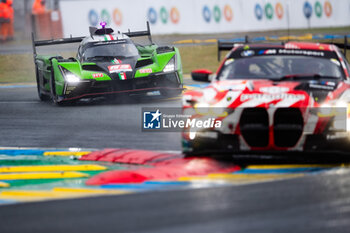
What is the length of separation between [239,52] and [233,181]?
7.81ft

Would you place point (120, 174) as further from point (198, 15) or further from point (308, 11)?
point (308, 11)

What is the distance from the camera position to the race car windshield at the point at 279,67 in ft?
27.0

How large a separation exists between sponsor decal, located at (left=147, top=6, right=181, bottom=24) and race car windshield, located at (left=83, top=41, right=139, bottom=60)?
19.0 metres

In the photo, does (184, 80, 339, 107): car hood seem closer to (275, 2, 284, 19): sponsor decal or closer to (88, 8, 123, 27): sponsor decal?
(88, 8, 123, 27): sponsor decal

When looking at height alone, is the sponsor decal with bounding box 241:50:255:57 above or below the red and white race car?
above

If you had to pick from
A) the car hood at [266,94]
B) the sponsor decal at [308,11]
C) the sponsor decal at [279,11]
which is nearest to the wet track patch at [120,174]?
the car hood at [266,94]

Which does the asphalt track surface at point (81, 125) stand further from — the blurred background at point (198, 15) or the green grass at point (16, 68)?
the blurred background at point (198, 15)

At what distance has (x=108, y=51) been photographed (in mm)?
15062

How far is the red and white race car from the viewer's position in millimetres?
7133

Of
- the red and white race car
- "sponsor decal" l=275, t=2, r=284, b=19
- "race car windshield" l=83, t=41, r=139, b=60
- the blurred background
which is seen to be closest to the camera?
the red and white race car

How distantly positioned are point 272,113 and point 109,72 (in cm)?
739

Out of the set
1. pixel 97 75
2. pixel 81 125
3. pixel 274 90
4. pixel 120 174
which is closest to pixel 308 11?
pixel 97 75

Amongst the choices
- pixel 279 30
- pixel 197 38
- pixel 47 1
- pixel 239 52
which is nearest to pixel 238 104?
pixel 239 52

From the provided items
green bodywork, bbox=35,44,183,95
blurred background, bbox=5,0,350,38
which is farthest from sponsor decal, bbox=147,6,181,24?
green bodywork, bbox=35,44,183,95
